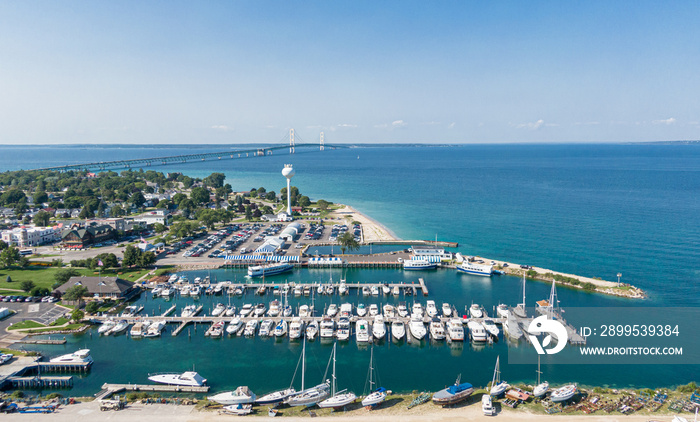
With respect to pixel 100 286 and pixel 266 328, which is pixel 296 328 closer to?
pixel 266 328

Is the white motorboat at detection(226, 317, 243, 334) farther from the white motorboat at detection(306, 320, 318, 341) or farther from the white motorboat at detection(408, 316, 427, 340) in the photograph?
the white motorboat at detection(408, 316, 427, 340)

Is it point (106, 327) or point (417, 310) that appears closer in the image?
point (106, 327)

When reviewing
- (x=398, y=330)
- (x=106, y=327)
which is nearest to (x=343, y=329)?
(x=398, y=330)

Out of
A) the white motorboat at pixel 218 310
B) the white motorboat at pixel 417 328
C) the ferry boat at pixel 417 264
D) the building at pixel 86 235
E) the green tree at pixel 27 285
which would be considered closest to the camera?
the white motorboat at pixel 417 328

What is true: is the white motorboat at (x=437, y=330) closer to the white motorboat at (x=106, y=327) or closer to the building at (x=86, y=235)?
the white motorboat at (x=106, y=327)

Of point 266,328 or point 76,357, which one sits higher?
point 266,328

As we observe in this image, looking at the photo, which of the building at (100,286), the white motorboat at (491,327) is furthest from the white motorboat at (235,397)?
the building at (100,286)

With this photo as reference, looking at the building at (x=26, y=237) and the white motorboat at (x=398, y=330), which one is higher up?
the building at (x=26, y=237)

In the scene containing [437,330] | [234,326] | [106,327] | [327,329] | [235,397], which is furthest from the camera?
[234,326]
